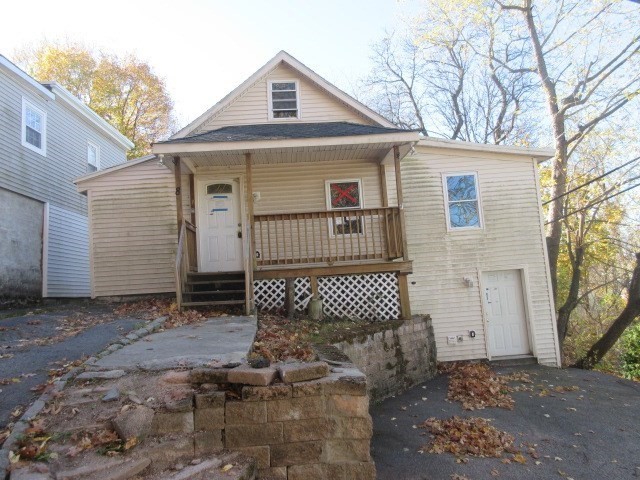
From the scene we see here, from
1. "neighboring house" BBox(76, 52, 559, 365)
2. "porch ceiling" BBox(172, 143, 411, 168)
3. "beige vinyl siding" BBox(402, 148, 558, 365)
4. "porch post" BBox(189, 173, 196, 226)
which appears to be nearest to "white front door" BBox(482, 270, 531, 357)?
"neighboring house" BBox(76, 52, 559, 365)

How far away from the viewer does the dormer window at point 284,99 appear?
34.7 feet

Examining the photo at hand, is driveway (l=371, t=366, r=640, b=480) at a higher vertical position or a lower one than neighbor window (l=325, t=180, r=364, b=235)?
lower

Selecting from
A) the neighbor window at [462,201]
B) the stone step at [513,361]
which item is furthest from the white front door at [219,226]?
the stone step at [513,361]

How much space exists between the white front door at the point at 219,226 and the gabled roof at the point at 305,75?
1693 millimetres

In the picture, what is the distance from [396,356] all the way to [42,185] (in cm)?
1019

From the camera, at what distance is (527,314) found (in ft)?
33.0

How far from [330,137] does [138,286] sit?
5509 mm

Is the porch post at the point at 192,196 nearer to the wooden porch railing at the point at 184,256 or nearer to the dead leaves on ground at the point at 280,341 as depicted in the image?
the wooden porch railing at the point at 184,256

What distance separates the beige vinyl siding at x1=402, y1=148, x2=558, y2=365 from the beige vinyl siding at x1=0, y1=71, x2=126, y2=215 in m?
9.43

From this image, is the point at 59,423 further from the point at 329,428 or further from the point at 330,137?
the point at 330,137

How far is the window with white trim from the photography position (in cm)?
1425

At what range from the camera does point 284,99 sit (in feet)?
34.9

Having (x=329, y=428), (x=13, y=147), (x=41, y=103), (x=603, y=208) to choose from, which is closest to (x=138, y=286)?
(x=13, y=147)

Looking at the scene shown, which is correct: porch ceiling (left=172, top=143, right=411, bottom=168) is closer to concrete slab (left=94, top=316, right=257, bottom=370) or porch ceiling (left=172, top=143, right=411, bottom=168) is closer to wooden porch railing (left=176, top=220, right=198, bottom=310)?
wooden porch railing (left=176, top=220, right=198, bottom=310)
